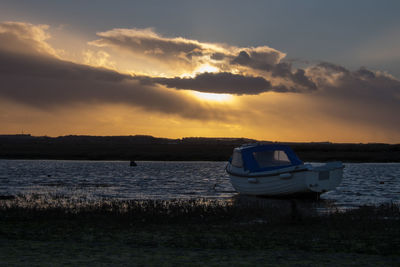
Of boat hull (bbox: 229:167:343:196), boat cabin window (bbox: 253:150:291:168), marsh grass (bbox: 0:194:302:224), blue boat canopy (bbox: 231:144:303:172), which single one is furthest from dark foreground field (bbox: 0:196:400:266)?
boat cabin window (bbox: 253:150:291:168)

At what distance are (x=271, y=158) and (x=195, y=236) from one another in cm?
1807

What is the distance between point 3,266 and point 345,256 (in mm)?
8332

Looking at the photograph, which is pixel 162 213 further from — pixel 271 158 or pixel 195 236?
pixel 271 158

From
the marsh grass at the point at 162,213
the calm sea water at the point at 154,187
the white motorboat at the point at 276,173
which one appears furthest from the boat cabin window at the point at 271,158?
the marsh grass at the point at 162,213

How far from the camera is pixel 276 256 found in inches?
488

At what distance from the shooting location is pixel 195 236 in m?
15.6

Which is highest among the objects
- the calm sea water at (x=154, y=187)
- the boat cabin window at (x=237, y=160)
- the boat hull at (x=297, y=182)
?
the boat cabin window at (x=237, y=160)

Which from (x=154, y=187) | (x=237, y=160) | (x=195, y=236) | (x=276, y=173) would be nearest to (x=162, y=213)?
(x=195, y=236)

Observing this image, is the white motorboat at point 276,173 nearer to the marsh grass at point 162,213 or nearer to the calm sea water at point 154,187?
the calm sea water at point 154,187

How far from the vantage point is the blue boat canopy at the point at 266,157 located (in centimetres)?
3200

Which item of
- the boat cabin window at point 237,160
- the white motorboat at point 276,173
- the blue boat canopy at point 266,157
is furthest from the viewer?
the boat cabin window at point 237,160

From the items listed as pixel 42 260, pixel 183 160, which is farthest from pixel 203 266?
pixel 183 160

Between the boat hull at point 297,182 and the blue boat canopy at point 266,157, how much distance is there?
161 cm

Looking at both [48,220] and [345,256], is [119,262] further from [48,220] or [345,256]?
[48,220]
